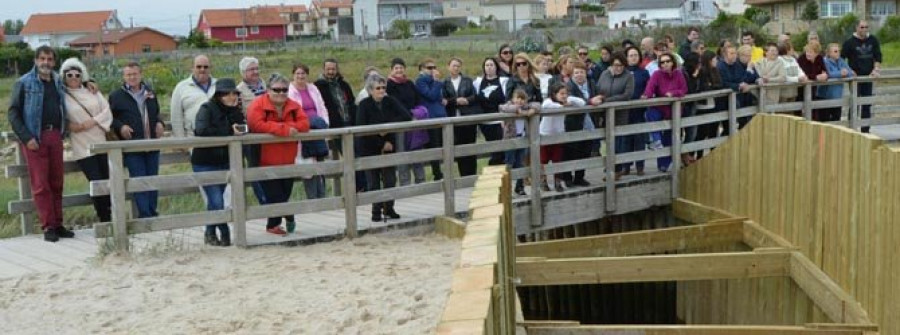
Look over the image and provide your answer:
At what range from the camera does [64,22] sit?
378ft

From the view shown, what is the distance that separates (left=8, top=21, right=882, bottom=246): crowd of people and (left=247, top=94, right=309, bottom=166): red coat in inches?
0.4

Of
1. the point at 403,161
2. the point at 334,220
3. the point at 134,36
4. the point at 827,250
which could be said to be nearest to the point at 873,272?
the point at 827,250

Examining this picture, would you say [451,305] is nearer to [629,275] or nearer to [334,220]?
[629,275]

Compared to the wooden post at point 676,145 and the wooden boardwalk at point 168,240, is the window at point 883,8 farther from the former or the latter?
the wooden boardwalk at point 168,240

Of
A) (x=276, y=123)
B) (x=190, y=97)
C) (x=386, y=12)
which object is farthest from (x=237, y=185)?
(x=386, y=12)

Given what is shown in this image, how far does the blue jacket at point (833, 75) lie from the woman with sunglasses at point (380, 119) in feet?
22.5

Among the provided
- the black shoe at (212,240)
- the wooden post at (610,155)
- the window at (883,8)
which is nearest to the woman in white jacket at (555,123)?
the wooden post at (610,155)

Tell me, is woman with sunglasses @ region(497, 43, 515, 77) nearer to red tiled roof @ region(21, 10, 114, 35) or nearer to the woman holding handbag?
the woman holding handbag

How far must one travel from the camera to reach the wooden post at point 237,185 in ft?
29.3

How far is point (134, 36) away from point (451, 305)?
314 ft

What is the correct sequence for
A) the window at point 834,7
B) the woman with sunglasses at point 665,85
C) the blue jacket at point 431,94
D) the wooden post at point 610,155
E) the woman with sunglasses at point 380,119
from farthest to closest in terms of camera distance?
1. the window at point 834,7
2. the woman with sunglasses at point 665,85
3. the wooden post at point 610,155
4. the blue jacket at point 431,94
5. the woman with sunglasses at point 380,119

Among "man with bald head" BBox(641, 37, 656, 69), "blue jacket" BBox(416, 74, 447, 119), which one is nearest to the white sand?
"blue jacket" BBox(416, 74, 447, 119)

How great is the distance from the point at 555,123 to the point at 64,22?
367 feet

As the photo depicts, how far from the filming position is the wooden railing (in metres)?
8.70
